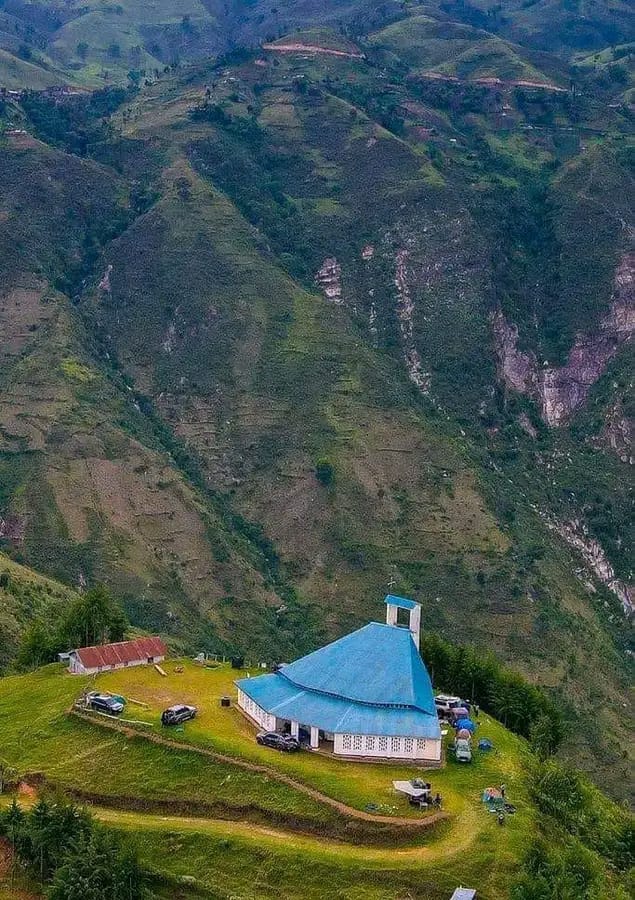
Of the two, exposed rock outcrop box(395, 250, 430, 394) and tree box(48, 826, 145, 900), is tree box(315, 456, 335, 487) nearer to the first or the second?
exposed rock outcrop box(395, 250, 430, 394)

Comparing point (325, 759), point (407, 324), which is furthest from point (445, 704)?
point (407, 324)

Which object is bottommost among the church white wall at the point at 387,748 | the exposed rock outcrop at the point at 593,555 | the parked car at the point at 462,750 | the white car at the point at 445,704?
the exposed rock outcrop at the point at 593,555

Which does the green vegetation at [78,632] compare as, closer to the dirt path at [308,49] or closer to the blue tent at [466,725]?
the blue tent at [466,725]

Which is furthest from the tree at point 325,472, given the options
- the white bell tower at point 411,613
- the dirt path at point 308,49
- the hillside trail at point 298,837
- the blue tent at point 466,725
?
the dirt path at point 308,49

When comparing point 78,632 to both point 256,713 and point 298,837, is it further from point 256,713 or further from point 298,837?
point 298,837

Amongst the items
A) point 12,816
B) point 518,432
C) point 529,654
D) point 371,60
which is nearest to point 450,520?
point 529,654

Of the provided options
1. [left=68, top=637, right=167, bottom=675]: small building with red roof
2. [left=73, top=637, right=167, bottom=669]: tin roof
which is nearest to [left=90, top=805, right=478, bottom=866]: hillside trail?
[left=68, top=637, right=167, bottom=675]: small building with red roof
